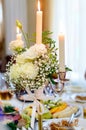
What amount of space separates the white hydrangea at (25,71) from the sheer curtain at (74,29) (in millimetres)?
2630

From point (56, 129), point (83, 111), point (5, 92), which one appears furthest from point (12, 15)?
point (56, 129)

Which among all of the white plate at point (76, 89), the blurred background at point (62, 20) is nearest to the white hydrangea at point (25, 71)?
the white plate at point (76, 89)

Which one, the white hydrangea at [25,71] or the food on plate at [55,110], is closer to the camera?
the white hydrangea at [25,71]

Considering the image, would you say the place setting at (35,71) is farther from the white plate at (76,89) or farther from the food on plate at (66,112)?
the white plate at (76,89)

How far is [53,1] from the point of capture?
3744 mm

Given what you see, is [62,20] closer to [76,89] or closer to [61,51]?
[76,89]

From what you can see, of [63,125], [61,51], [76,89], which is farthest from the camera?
[76,89]

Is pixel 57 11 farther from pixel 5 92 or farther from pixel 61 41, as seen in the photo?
pixel 61 41

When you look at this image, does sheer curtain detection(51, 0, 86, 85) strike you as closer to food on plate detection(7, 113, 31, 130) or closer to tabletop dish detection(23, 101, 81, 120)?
tabletop dish detection(23, 101, 81, 120)

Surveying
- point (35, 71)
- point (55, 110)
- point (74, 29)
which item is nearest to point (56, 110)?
point (55, 110)

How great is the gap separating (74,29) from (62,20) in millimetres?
211

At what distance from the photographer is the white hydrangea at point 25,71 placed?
925 millimetres

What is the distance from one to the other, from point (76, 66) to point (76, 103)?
2.00 meters

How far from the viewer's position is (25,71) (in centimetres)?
93
